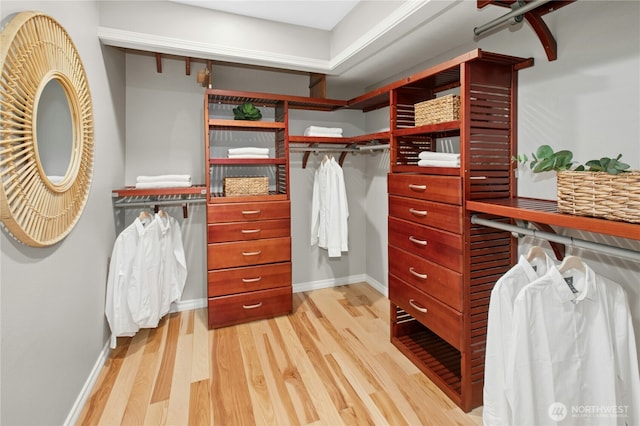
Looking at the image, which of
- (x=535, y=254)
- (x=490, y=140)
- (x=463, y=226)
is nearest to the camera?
(x=535, y=254)

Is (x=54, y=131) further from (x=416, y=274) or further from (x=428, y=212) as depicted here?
(x=416, y=274)

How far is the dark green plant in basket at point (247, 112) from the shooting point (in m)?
2.88

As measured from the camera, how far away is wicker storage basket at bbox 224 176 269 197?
9.39 feet

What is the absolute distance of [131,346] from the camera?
2484 mm

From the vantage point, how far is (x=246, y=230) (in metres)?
2.80

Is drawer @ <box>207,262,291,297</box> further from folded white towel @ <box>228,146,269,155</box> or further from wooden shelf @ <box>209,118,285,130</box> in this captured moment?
wooden shelf @ <box>209,118,285,130</box>

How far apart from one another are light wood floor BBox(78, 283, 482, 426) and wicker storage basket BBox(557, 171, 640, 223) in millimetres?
1242

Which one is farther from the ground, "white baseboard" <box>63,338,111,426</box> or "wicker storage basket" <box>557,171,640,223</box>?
"wicker storage basket" <box>557,171,640,223</box>

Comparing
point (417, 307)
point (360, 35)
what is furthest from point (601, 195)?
point (360, 35)

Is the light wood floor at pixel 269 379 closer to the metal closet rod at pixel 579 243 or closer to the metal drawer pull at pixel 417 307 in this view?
the metal drawer pull at pixel 417 307

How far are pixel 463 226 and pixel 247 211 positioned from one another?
170 centimetres

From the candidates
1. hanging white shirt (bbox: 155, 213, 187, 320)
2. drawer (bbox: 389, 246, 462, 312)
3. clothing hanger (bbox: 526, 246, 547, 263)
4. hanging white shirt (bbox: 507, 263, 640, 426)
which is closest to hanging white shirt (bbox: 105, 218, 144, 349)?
hanging white shirt (bbox: 155, 213, 187, 320)

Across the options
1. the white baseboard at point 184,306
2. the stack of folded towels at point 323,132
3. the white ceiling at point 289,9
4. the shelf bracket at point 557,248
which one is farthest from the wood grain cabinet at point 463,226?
the white baseboard at point 184,306

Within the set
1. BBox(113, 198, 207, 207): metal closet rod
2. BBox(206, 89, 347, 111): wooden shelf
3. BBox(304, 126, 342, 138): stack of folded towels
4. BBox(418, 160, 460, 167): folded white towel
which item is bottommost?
BBox(113, 198, 207, 207): metal closet rod
